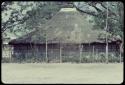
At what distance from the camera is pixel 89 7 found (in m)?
10.2

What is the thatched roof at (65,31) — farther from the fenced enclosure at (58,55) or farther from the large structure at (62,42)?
the fenced enclosure at (58,55)

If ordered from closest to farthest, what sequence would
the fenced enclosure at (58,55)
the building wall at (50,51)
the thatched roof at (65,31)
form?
the fenced enclosure at (58,55) < the building wall at (50,51) < the thatched roof at (65,31)

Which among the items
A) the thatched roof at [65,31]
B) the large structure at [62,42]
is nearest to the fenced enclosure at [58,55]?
the large structure at [62,42]

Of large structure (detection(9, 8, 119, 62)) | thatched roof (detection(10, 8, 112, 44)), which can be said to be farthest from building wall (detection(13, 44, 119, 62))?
thatched roof (detection(10, 8, 112, 44))

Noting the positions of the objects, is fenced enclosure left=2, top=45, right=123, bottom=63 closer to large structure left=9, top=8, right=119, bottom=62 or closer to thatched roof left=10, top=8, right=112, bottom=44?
large structure left=9, top=8, right=119, bottom=62

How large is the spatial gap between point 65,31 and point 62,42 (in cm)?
131

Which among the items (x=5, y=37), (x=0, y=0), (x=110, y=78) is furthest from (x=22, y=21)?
(x=0, y=0)

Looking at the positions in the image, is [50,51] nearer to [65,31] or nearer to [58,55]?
[58,55]

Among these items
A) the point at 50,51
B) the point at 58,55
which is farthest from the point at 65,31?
the point at 58,55

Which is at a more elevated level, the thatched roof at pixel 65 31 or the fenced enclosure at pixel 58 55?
the thatched roof at pixel 65 31

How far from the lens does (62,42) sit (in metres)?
8.21

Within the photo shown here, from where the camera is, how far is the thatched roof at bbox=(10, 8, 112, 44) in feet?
27.2

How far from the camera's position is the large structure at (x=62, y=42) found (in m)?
7.05

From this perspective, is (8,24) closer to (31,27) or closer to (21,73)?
(31,27)
